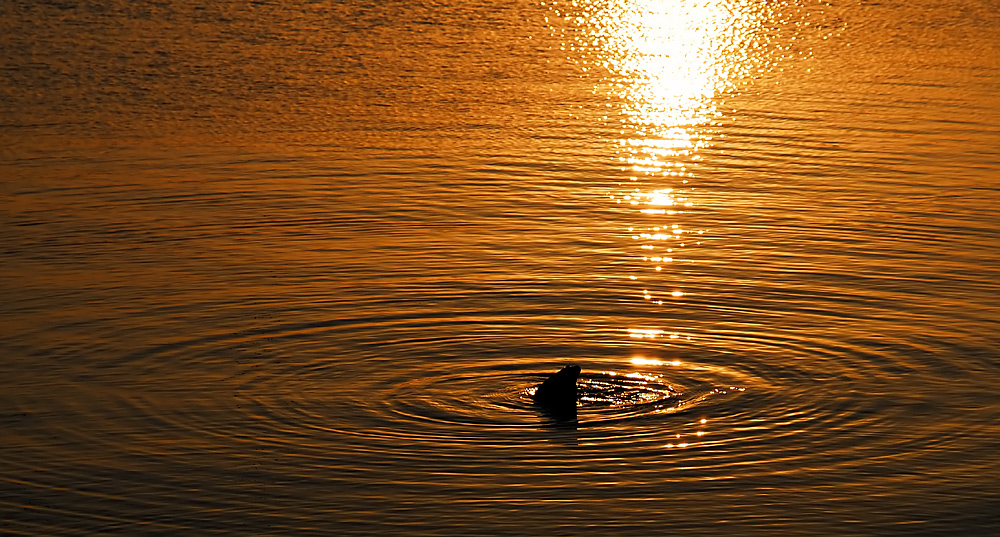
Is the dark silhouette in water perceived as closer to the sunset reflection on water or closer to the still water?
the still water

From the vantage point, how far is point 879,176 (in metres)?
25.3

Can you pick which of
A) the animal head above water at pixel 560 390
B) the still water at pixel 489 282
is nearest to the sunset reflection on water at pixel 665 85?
the still water at pixel 489 282

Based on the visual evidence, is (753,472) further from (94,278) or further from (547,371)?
(94,278)

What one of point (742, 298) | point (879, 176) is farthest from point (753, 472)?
point (879, 176)

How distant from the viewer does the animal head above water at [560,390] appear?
1535cm

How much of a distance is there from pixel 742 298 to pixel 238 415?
679 cm

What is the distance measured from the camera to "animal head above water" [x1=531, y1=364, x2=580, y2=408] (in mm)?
15352

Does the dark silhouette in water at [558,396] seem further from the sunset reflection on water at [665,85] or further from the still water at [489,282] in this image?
the sunset reflection on water at [665,85]

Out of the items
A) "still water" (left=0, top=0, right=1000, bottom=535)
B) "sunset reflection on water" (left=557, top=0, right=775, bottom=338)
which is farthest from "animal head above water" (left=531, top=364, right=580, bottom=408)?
"sunset reflection on water" (left=557, top=0, right=775, bottom=338)

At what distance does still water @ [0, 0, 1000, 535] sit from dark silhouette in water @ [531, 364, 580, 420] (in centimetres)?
18

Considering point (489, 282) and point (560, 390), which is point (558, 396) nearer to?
point (560, 390)

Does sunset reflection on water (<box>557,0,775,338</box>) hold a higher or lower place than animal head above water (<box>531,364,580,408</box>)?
higher

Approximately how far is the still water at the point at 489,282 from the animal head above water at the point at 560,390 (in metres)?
0.24

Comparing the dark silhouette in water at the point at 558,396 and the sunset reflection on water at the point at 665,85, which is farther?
the sunset reflection on water at the point at 665,85
